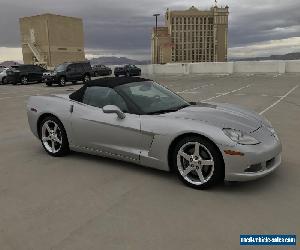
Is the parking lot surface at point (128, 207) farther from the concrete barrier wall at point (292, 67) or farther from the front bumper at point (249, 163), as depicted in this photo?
the concrete barrier wall at point (292, 67)

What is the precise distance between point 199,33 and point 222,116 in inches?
6126

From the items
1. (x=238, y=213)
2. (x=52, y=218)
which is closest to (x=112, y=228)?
(x=52, y=218)

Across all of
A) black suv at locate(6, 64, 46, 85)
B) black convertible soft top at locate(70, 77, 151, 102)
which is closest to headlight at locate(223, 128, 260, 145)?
black convertible soft top at locate(70, 77, 151, 102)

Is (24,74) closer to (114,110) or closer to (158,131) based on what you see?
(114,110)

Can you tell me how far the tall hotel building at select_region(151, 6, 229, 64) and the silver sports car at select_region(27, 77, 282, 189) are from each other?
143m

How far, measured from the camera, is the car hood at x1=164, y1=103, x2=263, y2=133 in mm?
4336

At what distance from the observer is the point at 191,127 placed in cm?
422

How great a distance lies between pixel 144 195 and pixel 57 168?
1.72m

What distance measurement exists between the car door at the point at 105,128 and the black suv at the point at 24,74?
24.2 meters

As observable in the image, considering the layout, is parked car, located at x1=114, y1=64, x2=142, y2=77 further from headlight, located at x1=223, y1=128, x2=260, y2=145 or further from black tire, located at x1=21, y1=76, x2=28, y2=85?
headlight, located at x1=223, y1=128, x2=260, y2=145

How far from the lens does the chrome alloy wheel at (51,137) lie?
18.9ft

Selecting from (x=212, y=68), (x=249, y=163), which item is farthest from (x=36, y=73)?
(x=249, y=163)

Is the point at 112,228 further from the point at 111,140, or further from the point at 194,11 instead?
the point at 194,11

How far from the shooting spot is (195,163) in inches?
166
